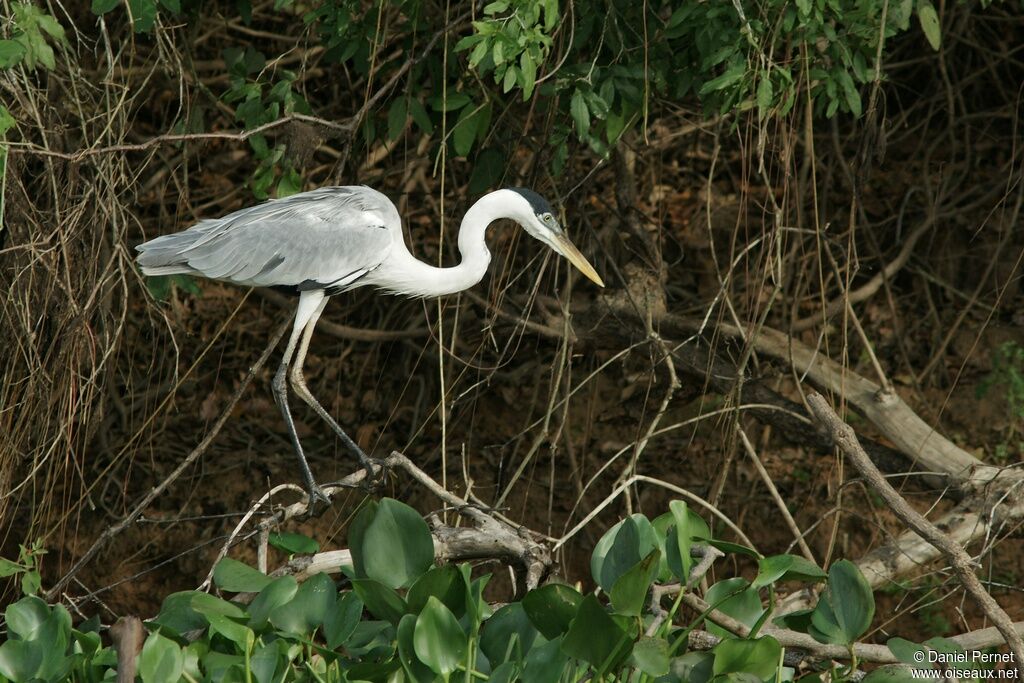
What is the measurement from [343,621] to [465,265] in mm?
1331

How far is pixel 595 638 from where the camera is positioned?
1777mm

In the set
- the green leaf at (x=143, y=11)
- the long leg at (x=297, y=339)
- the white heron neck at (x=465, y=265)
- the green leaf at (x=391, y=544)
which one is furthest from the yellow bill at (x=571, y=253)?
the green leaf at (x=391, y=544)

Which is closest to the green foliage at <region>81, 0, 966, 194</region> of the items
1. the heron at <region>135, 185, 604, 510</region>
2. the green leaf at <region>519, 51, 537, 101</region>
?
the green leaf at <region>519, 51, 537, 101</region>

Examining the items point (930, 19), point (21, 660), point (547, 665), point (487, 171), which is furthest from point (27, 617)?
point (930, 19)

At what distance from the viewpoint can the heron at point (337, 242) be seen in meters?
3.04

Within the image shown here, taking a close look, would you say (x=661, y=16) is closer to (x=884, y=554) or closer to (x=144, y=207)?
(x=884, y=554)

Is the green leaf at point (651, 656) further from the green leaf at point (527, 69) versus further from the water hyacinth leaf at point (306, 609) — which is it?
the green leaf at point (527, 69)

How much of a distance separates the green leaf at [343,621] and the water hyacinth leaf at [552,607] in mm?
265

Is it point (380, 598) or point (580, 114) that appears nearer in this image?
point (380, 598)

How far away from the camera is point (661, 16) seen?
3234 millimetres

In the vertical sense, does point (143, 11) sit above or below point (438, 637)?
above

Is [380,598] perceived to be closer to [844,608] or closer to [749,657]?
[749,657]

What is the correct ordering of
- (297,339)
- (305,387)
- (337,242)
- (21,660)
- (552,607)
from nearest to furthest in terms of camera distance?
(552,607) → (21,660) → (337,242) → (297,339) → (305,387)

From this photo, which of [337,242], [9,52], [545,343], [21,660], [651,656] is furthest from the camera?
[545,343]
